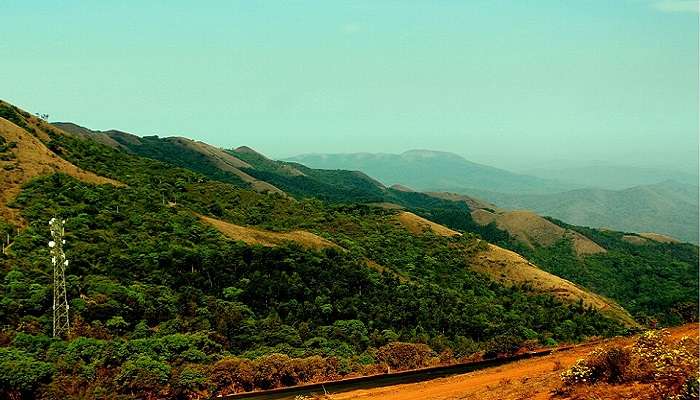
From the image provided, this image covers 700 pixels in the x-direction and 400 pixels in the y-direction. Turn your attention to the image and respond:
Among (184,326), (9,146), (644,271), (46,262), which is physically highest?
Result: (9,146)

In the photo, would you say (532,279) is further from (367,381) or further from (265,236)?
(367,381)

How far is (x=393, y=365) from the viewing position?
44938 millimetres

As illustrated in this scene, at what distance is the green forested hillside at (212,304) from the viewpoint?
4019 centimetres

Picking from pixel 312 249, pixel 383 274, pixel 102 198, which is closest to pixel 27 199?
pixel 102 198

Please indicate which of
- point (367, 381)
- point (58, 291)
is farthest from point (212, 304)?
point (367, 381)

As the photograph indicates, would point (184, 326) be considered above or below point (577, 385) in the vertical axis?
below

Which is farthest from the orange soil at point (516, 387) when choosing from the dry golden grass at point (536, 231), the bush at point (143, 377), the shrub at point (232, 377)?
the dry golden grass at point (536, 231)

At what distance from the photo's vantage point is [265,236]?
80.3 meters

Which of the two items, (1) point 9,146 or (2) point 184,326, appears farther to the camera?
(1) point 9,146

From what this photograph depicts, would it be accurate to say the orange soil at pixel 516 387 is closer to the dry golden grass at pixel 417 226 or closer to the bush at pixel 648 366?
the bush at pixel 648 366

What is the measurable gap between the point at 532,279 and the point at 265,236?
48.1 m

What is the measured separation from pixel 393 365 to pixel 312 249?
3533 cm

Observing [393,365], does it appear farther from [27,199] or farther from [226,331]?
[27,199]

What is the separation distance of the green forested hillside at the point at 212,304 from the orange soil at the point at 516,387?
15.0 m
